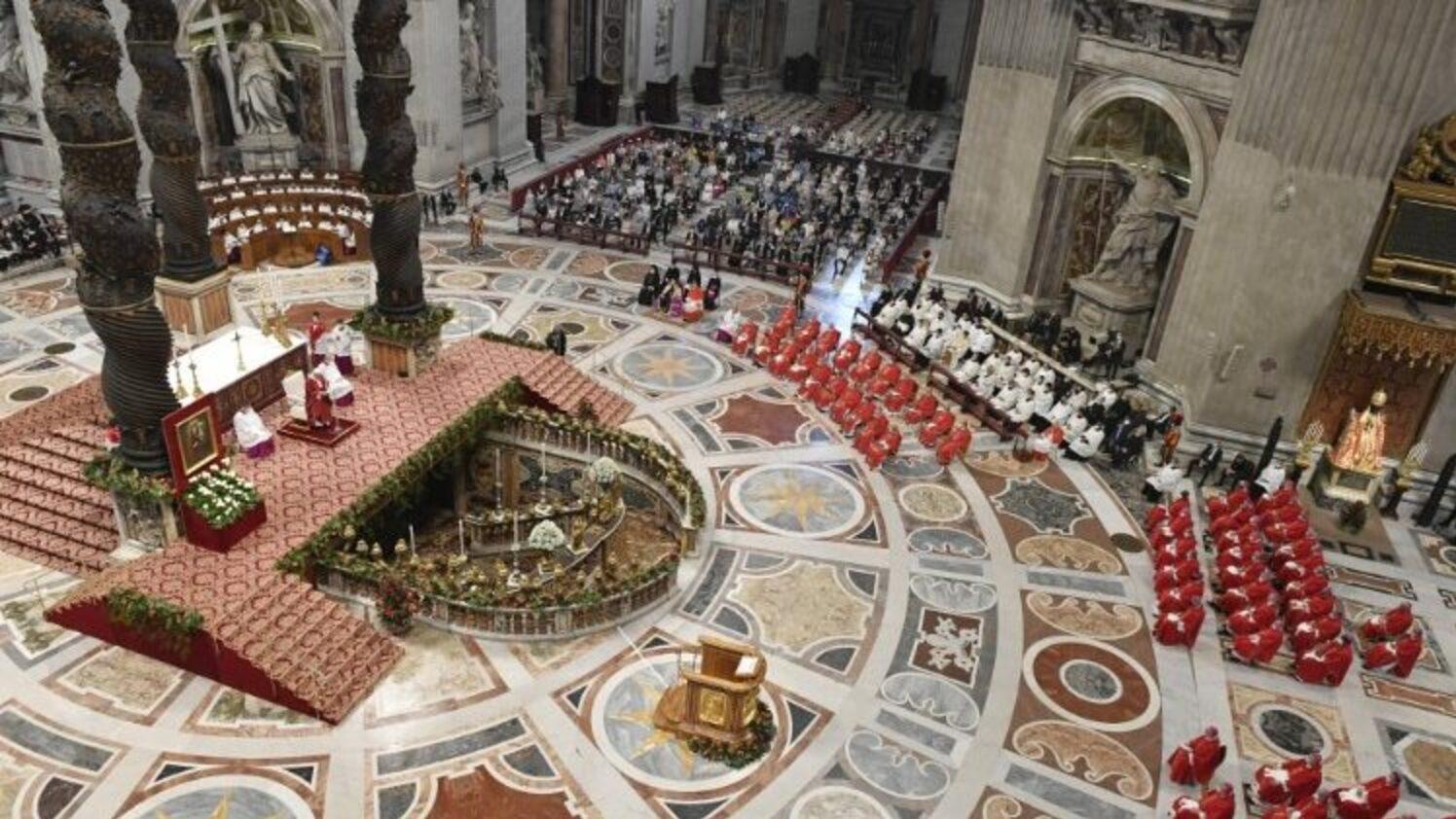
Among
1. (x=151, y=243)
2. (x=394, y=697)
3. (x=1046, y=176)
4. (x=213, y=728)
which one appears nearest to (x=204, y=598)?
(x=213, y=728)

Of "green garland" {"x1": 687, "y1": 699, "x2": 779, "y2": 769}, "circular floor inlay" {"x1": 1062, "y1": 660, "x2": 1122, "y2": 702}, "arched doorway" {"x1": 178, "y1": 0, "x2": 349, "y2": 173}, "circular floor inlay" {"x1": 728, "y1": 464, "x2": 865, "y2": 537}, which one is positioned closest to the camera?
"green garland" {"x1": 687, "y1": 699, "x2": 779, "y2": 769}

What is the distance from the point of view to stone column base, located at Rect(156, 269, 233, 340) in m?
17.3

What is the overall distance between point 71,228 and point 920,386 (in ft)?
47.2

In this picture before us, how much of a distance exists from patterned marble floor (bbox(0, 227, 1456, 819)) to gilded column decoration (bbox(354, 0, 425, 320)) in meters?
4.79

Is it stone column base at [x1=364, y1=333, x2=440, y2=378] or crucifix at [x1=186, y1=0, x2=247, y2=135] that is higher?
crucifix at [x1=186, y1=0, x2=247, y2=135]

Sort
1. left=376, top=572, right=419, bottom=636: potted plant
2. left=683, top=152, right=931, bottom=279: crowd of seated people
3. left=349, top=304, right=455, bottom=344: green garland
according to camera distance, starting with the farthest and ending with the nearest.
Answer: left=683, top=152, right=931, bottom=279: crowd of seated people
left=349, top=304, right=455, bottom=344: green garland
left=376, top=572, right=419, bottom=636: potted plant

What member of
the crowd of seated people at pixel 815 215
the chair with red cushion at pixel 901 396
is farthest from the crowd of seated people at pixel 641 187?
the chair with red cushion at pixel 901 396

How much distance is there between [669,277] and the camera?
22.7 meters

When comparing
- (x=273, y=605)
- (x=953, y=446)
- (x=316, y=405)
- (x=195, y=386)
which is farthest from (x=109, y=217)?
(x=953, y=446)

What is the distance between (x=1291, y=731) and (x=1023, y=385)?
801cm

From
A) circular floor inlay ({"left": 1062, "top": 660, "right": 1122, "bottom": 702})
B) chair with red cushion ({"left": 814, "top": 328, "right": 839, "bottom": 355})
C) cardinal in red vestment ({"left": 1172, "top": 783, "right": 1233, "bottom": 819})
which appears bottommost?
circular floor inlay ({"left": 1062, "top": 660, "right": 1122, "bottom": 702})

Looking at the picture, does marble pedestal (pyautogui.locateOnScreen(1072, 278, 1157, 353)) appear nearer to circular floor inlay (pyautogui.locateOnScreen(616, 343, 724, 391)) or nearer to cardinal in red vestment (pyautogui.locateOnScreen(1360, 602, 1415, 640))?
circular floor inlay (pyautogui.locateOnScreen(616, 343, 724, 391))

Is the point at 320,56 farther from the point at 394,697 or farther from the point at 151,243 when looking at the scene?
the point at 394,697

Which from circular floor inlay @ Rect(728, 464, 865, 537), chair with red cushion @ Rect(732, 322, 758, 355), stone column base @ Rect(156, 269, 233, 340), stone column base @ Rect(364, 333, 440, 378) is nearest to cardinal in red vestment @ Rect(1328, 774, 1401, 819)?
circular floor inlay @ Rect(728, 464, 865, 537)
